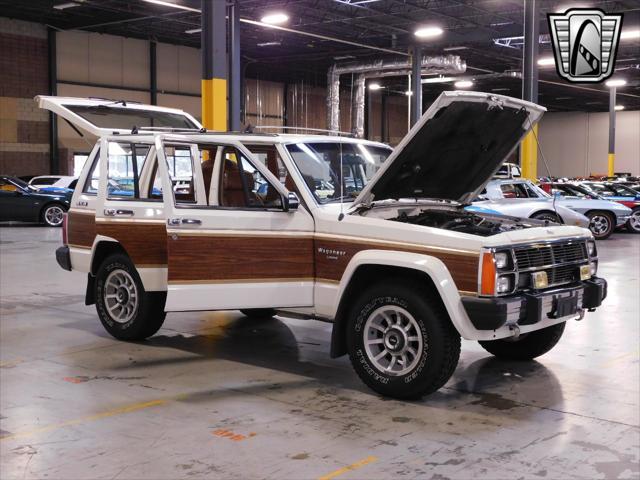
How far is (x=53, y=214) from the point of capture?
20891 millimetres

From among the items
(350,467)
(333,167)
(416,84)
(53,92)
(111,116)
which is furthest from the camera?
(416,84)

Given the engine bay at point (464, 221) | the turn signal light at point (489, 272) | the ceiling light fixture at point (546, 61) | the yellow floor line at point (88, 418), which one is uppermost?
the ceiling light fixture at point (546, 61)

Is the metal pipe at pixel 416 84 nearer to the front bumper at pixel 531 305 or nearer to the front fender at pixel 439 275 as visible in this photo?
the front bumper at pixel 531 305

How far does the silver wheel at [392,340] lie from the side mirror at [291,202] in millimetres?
1032

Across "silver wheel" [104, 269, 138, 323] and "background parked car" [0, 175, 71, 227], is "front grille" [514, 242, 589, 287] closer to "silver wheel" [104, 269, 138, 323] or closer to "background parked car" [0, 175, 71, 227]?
"silver wheel" [104, 269, 138, 323]

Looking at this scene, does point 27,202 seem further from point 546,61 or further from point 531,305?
point 546,61

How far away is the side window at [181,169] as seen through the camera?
260 inches

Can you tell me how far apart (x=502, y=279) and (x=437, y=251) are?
467 mm

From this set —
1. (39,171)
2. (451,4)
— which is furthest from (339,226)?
(39,171)

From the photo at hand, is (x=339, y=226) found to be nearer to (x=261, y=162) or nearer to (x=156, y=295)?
(x=261, y=162)

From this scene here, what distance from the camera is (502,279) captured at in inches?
199

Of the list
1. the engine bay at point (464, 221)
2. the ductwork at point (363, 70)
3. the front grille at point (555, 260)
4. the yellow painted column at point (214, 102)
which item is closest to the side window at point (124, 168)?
the engine bay at point (464, 221)

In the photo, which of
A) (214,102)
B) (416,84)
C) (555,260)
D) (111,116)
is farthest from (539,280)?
(416,84)

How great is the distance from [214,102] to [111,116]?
5.14 meters
